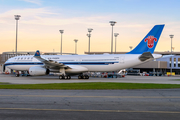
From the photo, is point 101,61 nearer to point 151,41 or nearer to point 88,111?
point 151,41

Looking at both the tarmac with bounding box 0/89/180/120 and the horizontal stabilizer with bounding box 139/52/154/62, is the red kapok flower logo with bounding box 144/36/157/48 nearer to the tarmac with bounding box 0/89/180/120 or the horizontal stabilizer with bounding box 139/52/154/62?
the horizontal stabilizer with bounding box 139/52/154/62

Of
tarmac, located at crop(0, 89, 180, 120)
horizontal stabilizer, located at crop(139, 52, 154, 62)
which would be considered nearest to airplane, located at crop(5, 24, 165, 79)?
horizontal stabilizer, located at crop(139, 52, 154, 62)

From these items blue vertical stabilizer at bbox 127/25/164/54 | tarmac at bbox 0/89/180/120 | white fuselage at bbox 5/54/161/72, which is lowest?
tarmac at bbox 0/89/180/120

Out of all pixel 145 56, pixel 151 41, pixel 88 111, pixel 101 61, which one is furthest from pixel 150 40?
pixel 88 111

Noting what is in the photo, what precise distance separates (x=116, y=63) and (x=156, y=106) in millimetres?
25248

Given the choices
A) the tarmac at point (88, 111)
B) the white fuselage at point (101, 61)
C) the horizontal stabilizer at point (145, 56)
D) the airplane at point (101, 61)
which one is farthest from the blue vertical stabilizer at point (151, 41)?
the tarmac at point (88, 111)

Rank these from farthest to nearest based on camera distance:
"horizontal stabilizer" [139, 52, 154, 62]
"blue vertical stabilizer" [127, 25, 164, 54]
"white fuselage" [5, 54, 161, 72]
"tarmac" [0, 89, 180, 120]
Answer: "white fuselage" [5, 54, 161, 72] → "blue vertical stabilizer" [127, 25, 164, 54] → "horizontal stabilizer" [139, 52, 154, 62] → "tarmac" [0, 89, 180, 120]

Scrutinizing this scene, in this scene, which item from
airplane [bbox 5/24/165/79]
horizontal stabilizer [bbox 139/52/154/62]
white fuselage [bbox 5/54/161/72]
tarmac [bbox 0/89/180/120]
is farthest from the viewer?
white fuselage [bbox 5/54/161/72]

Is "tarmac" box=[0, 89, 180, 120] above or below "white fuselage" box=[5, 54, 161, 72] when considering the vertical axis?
below

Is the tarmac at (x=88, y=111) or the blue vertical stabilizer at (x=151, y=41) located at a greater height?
the blue vertical stabilizer at (x=151, y=41)

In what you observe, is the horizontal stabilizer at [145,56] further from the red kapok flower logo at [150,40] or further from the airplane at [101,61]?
the red kapok flower logo at [150,40]

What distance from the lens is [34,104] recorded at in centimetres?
1237

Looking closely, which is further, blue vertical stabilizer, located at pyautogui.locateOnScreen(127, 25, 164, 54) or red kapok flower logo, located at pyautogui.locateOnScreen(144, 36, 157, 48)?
red kapok flower logo, located at pyautogui.locateOnScreen(144, 36, 157, 48)

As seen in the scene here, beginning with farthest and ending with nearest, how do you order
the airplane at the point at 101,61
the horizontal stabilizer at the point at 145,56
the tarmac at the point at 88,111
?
the airplane at the point at 101,61 < the horizontal stabilizer at the point at 145,56 < the tarmac at the point at 88,111
